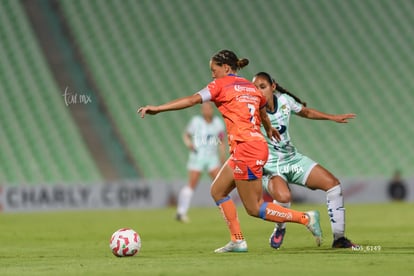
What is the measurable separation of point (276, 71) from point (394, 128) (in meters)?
3.41

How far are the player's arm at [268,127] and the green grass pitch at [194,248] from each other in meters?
1.09

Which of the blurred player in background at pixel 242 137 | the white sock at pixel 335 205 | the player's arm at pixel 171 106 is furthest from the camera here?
the white sock at pixel 335 205

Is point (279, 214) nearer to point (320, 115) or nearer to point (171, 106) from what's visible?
point (320, 115)

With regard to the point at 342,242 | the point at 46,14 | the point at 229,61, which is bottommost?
the point at 342,242

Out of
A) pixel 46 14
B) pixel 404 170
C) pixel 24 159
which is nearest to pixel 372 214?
pixel 404 170

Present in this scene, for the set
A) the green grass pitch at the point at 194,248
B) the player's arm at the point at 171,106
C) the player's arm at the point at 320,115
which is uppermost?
the player's arm at the point at 171,106

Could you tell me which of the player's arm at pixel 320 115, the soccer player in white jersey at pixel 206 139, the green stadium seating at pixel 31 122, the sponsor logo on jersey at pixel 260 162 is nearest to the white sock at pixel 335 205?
the player's arm at pixel 320 115

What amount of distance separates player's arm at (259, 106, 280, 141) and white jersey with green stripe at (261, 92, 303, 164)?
181mm

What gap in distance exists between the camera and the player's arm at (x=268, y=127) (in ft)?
26.5

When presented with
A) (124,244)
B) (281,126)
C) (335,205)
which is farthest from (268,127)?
(124,244)

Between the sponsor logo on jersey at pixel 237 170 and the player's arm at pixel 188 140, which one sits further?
the player's arm at pixel 188 140

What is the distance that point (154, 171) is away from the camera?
20656 millimetres

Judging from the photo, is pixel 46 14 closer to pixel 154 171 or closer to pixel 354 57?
pixel 154 171

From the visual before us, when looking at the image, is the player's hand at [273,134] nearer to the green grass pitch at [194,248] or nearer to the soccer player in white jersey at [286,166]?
the soccer player in white jersey at [286,166]
